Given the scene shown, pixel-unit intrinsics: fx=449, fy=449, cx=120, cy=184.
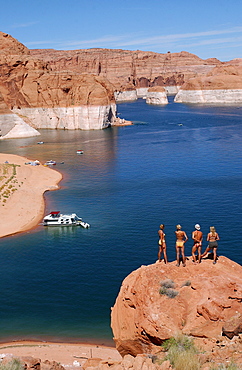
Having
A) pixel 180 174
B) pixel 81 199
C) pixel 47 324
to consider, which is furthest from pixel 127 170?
pixel 47 324

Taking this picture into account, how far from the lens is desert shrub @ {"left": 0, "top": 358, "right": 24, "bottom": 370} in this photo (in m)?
13.7

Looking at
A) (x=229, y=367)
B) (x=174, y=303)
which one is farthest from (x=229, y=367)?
(x=174, y=303)

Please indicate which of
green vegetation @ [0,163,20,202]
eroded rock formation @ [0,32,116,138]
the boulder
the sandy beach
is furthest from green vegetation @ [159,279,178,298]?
eroded rock formation @ [0,32,116,138]

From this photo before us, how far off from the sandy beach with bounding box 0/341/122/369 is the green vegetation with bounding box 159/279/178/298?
7.90 metres

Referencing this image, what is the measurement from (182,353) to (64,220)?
30596 millimetres

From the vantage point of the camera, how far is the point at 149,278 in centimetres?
1596

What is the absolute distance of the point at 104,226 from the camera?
41875 mm

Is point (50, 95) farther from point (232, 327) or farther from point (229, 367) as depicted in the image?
point (229, 367)

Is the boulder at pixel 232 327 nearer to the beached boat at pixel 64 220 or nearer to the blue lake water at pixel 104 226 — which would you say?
the blue lake water at pixel 104 226

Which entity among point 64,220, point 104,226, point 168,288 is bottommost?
point 104,226

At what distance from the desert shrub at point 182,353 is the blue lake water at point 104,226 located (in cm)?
1105

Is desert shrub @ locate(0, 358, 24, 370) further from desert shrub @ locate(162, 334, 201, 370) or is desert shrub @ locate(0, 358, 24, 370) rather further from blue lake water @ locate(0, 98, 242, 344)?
blue lake water @ locate(0, 98, 242, 344)

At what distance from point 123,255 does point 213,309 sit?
2084 cm

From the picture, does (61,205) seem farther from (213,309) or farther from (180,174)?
(213,309)
